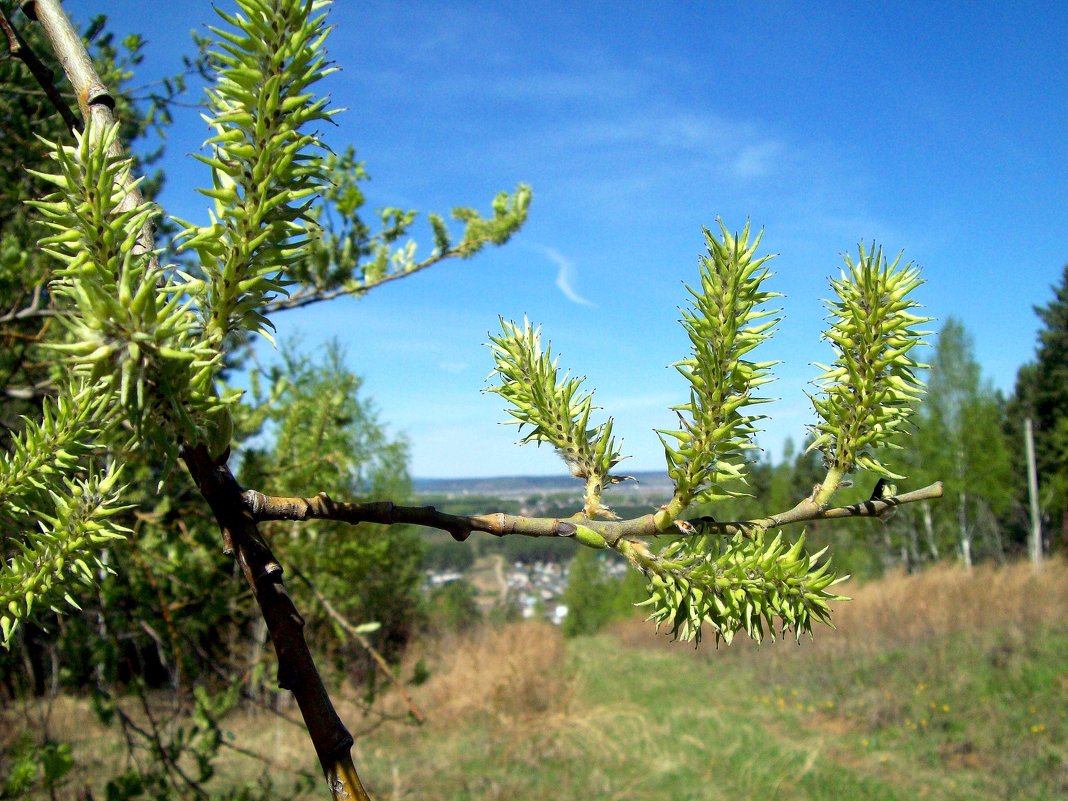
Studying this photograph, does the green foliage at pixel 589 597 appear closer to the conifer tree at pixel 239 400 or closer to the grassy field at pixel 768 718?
the grassy field at pixel 768 718

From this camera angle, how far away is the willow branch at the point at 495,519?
0.67 m

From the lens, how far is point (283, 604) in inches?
25.5

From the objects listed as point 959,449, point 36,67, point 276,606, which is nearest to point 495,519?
point 276,606

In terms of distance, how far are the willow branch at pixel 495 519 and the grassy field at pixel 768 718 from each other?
5935 millimetres

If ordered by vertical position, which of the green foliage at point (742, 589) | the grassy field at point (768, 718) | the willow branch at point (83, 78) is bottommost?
the grassy field at point (768, 718)

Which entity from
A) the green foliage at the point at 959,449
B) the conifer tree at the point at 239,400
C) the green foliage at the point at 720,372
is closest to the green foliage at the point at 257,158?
the conifer tree at the point at 239,400

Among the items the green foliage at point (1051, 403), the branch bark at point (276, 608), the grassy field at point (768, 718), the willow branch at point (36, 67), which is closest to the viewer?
the branch bark at point (276, 608)

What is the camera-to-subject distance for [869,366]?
0.82 meters

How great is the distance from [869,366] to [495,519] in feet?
1.48

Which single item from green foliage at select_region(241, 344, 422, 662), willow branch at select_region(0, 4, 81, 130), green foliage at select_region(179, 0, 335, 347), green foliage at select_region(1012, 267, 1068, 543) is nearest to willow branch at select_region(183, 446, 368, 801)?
green foliage at select_region(179, 0, 335, 347)

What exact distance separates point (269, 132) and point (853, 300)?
24.5 inches

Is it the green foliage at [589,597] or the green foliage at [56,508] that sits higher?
the green foliage at [56,508]

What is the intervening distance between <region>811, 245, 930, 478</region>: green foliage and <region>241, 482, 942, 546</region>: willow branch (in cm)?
8

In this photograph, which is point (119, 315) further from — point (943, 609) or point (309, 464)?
point (943, 609)
